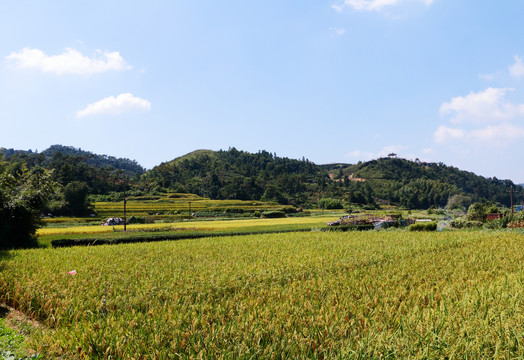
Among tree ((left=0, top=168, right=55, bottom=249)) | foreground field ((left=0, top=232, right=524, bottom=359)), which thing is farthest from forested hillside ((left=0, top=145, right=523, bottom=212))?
foreground field ((left=0, top=232, right=524, bottom=359))

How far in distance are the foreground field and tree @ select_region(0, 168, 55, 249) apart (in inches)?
408

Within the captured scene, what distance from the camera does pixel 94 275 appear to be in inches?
380

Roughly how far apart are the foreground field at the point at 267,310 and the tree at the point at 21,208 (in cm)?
1035

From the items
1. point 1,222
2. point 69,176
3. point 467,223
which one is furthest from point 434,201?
point 1,222

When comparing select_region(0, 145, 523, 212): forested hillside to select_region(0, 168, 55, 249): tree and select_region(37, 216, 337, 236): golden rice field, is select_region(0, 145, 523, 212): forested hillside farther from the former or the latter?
select_region(0, 168, 55, 249): tree

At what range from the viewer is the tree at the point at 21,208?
1977cm

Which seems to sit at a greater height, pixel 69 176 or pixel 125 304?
pixel 69 176

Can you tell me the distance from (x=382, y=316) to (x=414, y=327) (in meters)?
0.61

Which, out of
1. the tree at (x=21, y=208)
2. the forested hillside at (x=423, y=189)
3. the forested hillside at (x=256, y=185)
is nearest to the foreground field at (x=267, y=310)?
the tree at (x=21, y=208)

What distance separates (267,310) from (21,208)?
2181 cm

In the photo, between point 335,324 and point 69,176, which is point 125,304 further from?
point 69,176

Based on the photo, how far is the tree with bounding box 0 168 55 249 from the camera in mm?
19766

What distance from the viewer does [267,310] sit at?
5266mm

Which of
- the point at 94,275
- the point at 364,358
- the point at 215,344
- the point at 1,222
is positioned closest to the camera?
the point at 364,358
